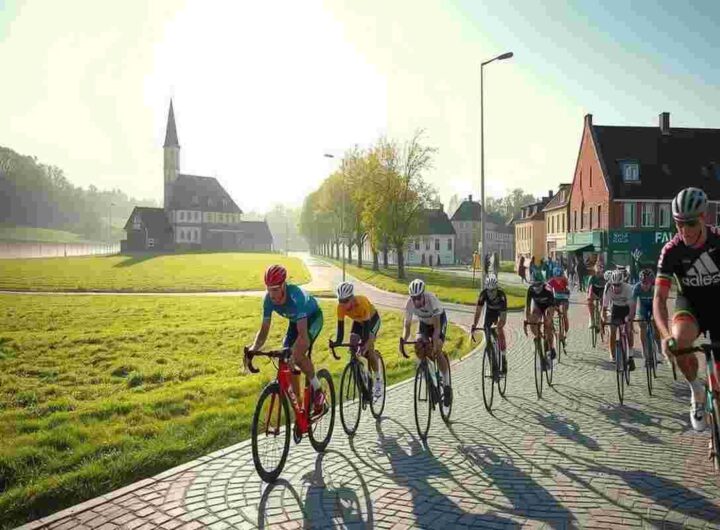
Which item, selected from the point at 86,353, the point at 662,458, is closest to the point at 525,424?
the point at 662,458

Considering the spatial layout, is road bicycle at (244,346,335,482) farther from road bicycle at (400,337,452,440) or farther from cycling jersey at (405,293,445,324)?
cycling jersey at (405,293,445,324)

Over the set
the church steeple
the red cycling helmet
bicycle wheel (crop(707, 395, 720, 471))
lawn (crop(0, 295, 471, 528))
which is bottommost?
lawn (crop(0, 295, 471, 528))

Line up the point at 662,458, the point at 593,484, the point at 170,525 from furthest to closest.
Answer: the point at 662,458
the point at 593,484
the point at 170,525

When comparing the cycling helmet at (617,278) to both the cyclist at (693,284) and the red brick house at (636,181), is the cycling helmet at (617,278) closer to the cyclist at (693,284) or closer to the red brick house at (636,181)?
the cyclist at (693,284)

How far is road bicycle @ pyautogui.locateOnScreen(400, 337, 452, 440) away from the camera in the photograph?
7.25 m

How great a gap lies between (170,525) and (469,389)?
626 centimetres

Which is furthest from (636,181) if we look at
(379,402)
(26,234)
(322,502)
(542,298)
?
(322,502)

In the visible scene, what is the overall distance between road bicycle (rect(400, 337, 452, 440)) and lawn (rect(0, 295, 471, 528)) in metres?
1.16

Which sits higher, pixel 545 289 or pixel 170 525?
pixel 545 289

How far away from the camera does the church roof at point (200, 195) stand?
10362 cm

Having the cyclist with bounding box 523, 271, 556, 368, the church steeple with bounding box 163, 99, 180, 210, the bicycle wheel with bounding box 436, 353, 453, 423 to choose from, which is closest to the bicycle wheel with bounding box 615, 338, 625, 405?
the cyclist with bounding box 523, 271, 556, 368

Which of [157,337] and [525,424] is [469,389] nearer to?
[525,424]

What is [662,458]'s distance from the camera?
6301 millimetres

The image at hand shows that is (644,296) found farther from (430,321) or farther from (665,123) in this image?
(665,123)
